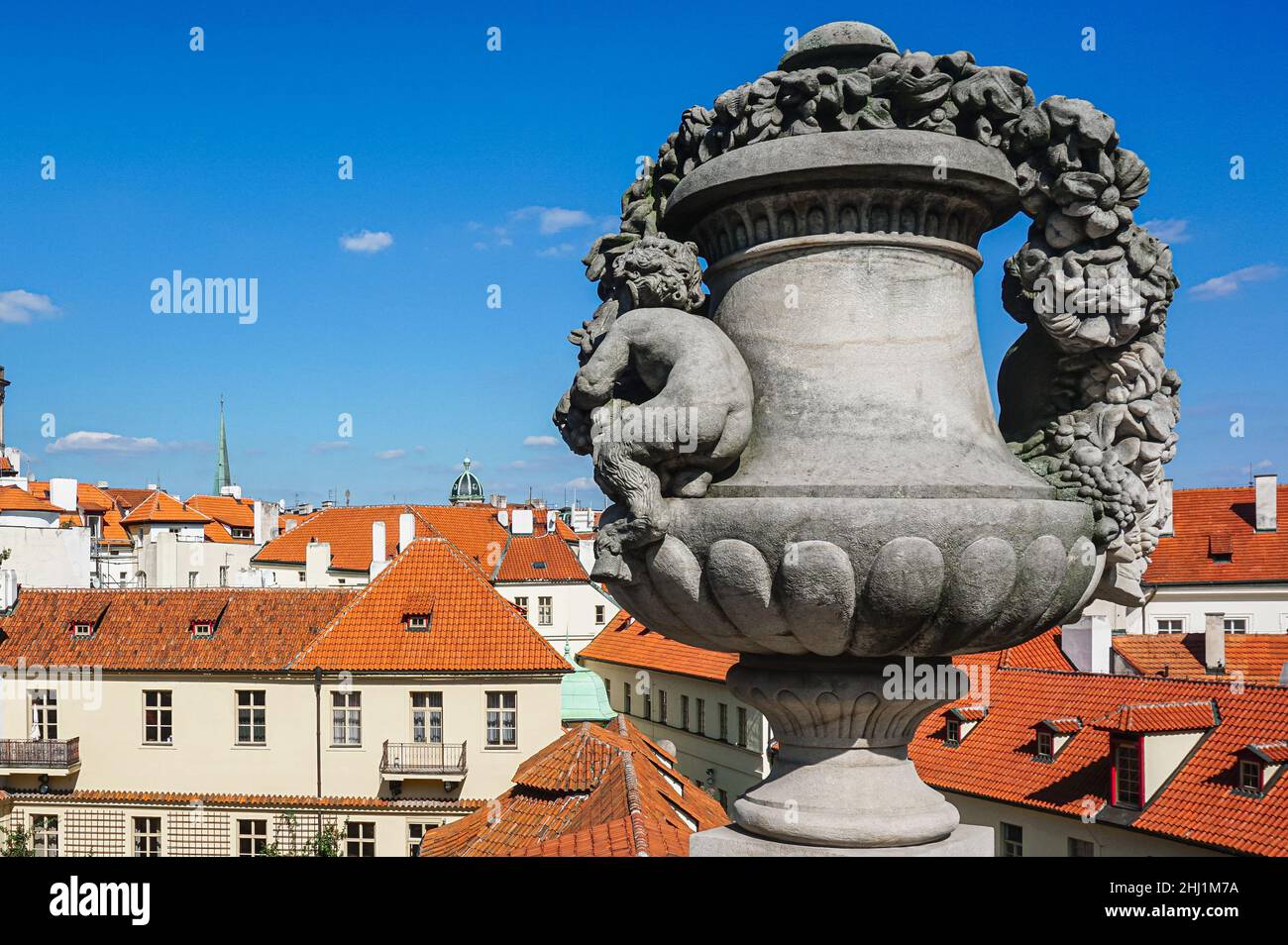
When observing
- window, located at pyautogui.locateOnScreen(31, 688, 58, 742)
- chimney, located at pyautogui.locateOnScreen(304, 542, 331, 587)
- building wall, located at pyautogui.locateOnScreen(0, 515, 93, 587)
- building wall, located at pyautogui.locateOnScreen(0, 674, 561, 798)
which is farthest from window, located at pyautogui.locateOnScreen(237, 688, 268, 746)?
chimney, located at pyautogui.locateOnScreen(304, 542, 331, 587)

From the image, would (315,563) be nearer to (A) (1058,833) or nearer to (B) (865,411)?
(A) (1058,833)

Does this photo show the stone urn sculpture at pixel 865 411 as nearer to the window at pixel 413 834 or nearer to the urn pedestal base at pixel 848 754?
the urn pedestal base at pixel 848 754

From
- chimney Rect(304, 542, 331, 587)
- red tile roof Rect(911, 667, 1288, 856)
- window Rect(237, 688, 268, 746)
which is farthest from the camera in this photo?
chimney Rect(304, 542, 331, 587)

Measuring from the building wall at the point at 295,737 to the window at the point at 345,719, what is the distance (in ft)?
0.42

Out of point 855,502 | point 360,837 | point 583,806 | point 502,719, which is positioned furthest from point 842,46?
point 360,837

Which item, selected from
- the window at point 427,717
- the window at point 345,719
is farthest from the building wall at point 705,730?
the window at point 345,719

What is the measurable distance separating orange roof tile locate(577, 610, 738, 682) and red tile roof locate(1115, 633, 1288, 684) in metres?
10.7

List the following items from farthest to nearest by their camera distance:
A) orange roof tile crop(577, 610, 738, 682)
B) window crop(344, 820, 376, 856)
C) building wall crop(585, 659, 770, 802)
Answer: orange roof tile crop(577, 610, 738, 682) → building wall crop(585, 659, 770, 802) → window crop(344, 820, 376, 856)

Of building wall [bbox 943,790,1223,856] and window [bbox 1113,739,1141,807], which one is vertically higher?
window [bbox 1113,739,1141,807]

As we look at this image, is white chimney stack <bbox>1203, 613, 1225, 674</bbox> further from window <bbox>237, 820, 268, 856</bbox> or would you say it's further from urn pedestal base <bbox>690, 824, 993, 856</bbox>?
urn pedestal base <bbox>690, 824, 993, 856</bbox>

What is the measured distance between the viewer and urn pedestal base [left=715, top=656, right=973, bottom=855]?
167 inches

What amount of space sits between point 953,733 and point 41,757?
70.1ft

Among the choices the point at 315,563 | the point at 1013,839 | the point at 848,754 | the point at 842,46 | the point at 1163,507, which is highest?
the point at 842,46

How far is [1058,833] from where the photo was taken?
65.5 feet
